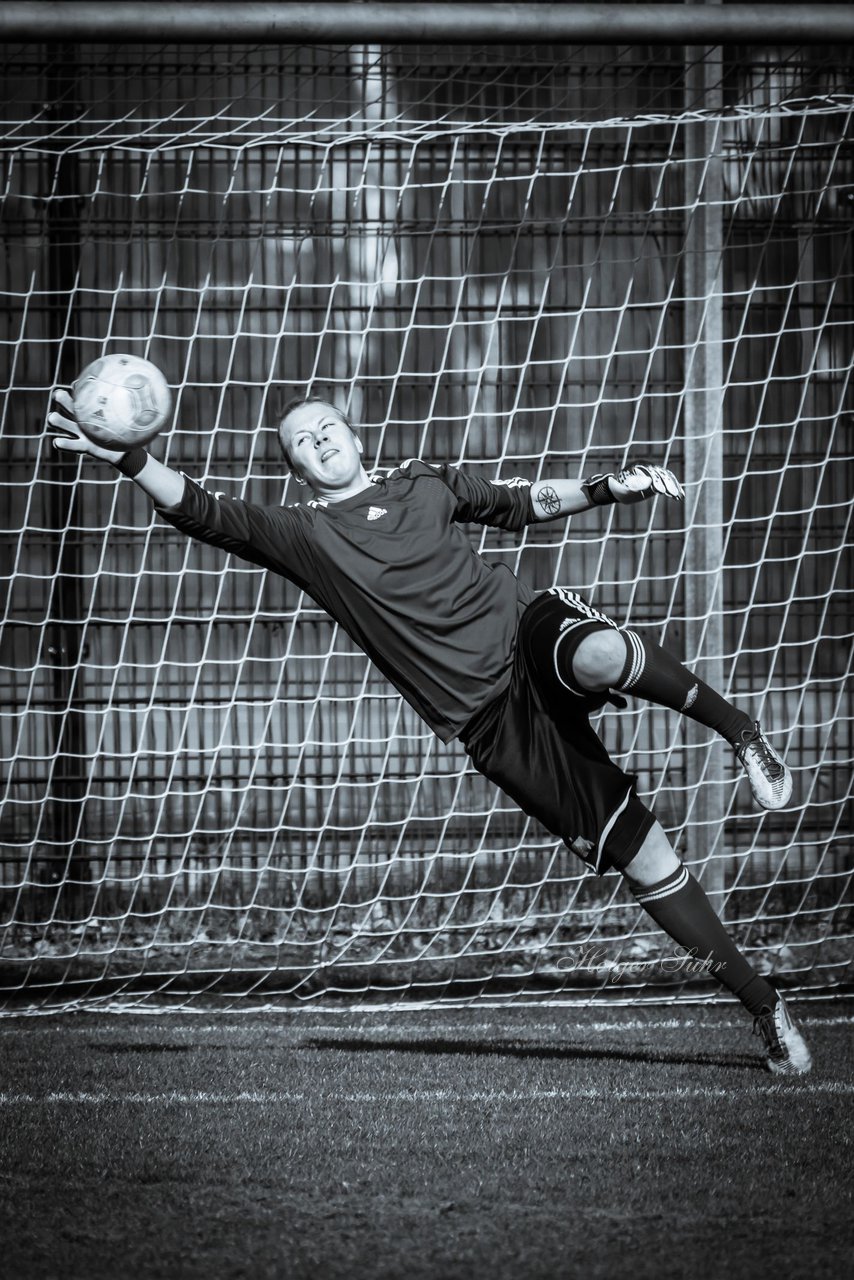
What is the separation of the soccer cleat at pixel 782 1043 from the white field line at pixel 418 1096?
2.9 inches

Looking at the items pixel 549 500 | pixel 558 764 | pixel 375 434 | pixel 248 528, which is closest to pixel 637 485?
pixel 549 500

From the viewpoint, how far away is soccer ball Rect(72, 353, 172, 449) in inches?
133

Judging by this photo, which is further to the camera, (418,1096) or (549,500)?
(549,500)

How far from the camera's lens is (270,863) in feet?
19.1

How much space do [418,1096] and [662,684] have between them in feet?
4.12

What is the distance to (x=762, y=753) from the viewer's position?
11.4ft

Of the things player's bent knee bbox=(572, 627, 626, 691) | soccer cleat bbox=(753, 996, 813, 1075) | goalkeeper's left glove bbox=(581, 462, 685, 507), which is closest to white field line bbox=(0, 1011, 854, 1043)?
soccer cleat bbox=(753, 996, 813, 1075)

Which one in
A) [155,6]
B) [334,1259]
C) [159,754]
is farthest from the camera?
[159,754]

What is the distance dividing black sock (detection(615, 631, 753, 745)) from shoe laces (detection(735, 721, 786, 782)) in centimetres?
2

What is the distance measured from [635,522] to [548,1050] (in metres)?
2.52

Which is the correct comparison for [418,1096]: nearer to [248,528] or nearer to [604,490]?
[248,528]

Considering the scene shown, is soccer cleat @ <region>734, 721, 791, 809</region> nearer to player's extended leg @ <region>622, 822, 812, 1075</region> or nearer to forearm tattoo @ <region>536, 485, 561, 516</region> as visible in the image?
player's extended leg @ <region>622, 822, 812, 1075</region>

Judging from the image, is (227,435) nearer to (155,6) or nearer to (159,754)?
(159,754)

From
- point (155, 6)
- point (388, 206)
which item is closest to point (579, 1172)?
point (155, 6)
